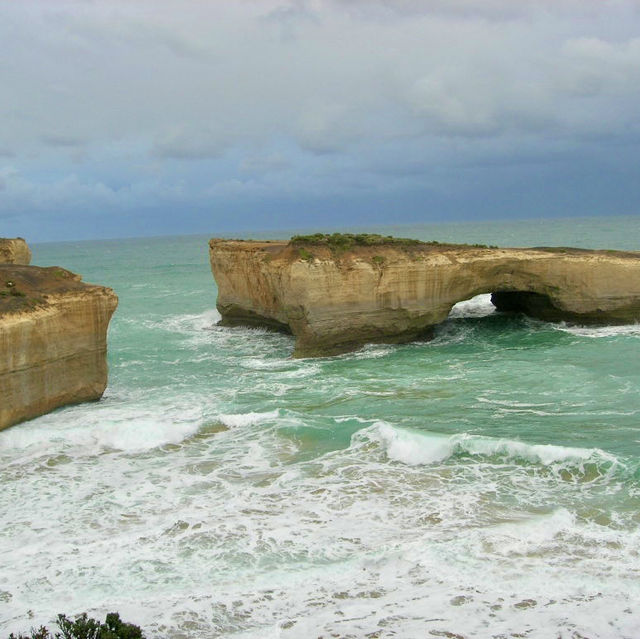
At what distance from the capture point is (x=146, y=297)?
4888 cm

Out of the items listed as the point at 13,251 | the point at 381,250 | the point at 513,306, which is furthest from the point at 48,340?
the point at 513,306

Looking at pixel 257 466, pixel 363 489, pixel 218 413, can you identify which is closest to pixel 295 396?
pixel 218 413

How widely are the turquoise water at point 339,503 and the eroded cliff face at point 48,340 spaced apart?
610mm

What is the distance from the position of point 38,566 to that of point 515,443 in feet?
30.5

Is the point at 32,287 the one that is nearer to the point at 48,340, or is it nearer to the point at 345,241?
the point at 48,340

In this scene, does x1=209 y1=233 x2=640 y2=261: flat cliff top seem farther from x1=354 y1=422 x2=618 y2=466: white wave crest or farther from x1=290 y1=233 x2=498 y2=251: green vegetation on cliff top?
x1=354 y1=422 x2=618 y2=466: white wave crest

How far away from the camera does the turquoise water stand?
9695 mm

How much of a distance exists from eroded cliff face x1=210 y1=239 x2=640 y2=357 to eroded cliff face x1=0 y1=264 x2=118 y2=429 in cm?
763

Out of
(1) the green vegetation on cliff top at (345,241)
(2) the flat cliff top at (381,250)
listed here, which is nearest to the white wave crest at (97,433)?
(2) the flat cliff top at (381,250)

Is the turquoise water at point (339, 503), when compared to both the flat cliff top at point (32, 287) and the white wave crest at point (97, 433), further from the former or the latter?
the flat cliff top at point (32, 287)

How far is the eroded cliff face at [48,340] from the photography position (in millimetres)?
16469

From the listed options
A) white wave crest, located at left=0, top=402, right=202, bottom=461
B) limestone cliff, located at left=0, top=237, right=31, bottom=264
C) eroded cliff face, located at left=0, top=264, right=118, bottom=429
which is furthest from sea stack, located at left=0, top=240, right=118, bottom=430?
limestone cliff, located at left=0, top=237, right=31, bottom=264

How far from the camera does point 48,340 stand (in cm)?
1738

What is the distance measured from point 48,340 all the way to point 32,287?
5.66ft
